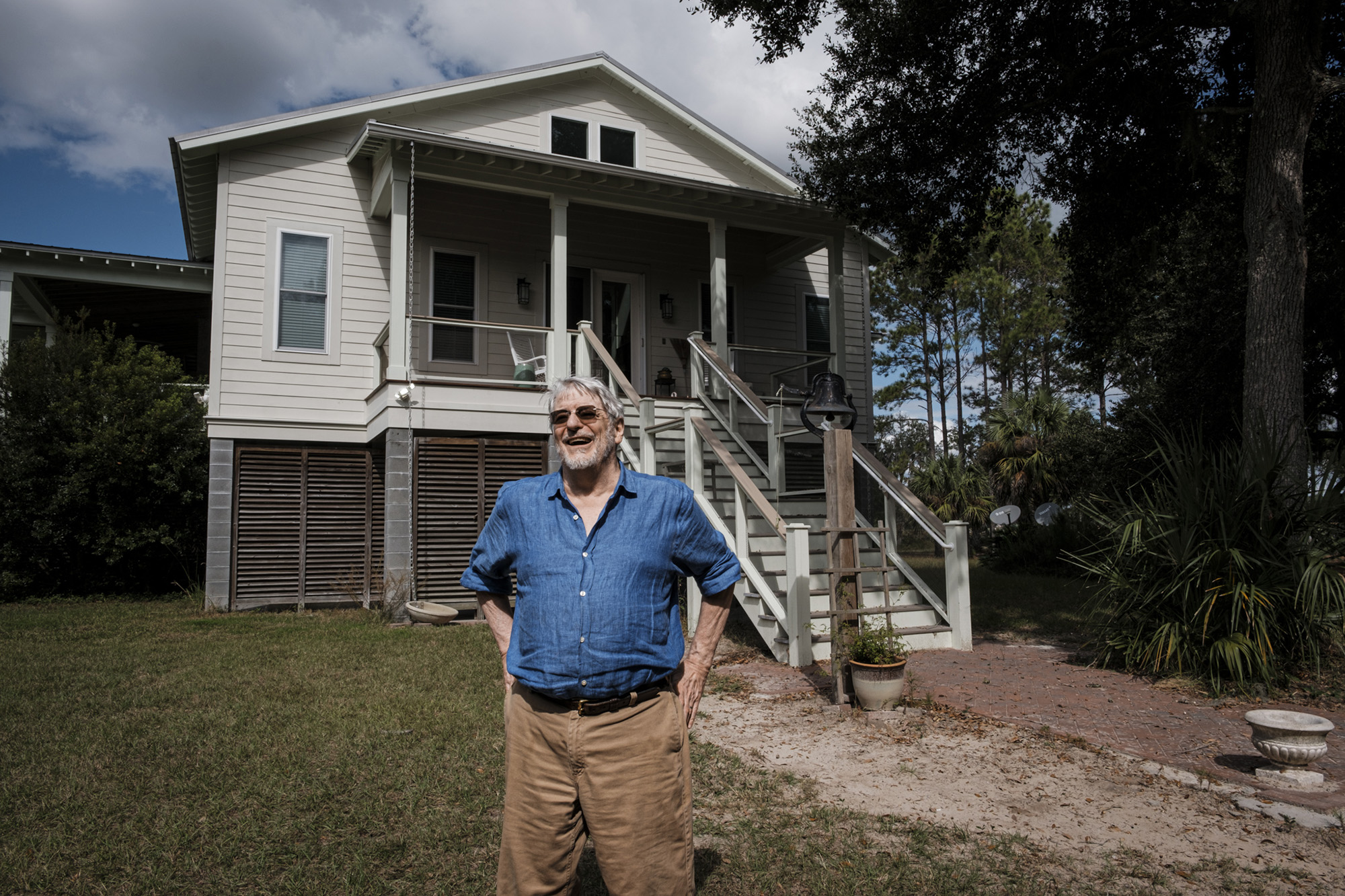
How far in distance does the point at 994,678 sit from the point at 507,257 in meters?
9.57

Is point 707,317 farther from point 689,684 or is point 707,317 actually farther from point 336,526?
point 689,684

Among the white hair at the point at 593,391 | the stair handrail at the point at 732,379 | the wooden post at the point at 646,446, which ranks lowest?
the white hair at the point at 593,391

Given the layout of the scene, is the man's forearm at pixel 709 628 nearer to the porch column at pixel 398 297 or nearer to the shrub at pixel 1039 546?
the porch column at pixel 398 297

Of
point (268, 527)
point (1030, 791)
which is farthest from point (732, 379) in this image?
point (1030, 791)

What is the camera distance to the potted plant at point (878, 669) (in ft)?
19.8

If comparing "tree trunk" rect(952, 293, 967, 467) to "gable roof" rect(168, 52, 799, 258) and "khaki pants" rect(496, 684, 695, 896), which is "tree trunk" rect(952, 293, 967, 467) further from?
"khaki pants" rect(496, 684, 695, 896)

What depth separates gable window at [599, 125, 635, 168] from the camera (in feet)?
47.0

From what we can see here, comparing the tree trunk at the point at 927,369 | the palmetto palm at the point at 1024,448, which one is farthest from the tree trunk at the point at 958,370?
the palmetto palm at the point at 1024,448

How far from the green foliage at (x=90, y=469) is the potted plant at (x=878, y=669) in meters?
11.0

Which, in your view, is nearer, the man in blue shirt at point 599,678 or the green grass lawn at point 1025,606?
the man in blue shirt at point 599,678

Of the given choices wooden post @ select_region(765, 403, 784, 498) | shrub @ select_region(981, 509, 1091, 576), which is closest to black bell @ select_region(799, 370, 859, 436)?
wooden post @ select_region(765, 403, 784, 498)

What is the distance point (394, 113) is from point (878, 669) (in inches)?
431

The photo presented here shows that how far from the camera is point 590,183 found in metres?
11.9

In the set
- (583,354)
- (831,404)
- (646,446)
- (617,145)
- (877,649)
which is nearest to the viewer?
(877,649)
